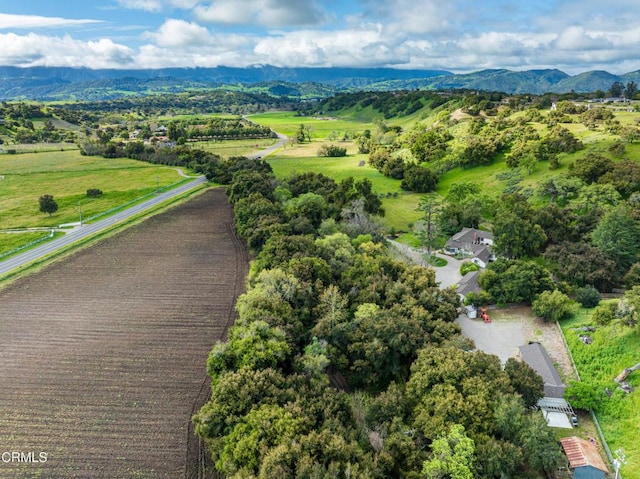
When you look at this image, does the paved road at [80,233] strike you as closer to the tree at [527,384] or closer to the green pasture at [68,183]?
the green pasture at [68,183]

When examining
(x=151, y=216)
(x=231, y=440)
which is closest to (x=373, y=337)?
(x=231, y=440)

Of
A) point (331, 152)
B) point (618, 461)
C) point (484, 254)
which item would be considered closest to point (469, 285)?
point (484, 254)

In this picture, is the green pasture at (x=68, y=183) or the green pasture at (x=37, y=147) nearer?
the green pasture at (x=68, y=183)

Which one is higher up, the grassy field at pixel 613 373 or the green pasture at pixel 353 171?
the green pasture at pixel 353 171

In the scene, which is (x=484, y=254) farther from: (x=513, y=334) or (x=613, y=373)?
(x=613, y=373)

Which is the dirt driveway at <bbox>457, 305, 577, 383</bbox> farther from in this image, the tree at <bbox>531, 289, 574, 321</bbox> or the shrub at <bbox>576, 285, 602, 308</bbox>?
the shrub at <bbox>576, 285, 602, 308</bbox>

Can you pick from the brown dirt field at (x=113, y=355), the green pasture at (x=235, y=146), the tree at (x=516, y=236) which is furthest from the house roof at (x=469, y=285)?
the green pasture at (x=235, y=146)
